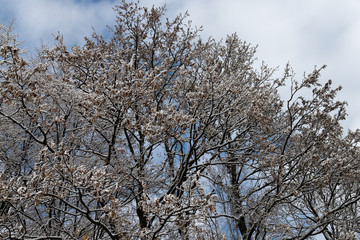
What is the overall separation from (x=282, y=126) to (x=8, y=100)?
238 inches

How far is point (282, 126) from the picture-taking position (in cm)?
755

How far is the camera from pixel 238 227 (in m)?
8.33

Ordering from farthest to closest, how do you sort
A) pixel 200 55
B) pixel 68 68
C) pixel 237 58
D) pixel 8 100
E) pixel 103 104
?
pixel 237 58, pixel 200 55, pixel 68 68, pixel 103 104, pixel 8 100

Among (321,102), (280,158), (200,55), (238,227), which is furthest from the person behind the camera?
(200,55)

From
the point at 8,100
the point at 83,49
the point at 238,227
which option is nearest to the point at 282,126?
the point at 238,227

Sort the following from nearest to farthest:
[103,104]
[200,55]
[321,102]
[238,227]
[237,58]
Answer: [103,104], [321,102], [238,227], [200,55], [237,58]

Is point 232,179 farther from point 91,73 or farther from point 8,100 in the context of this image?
point 8,100

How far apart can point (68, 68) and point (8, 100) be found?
238 centimetres

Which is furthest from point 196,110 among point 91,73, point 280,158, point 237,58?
point 237,58

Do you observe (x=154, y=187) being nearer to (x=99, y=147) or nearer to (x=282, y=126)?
(x=99, y=147)

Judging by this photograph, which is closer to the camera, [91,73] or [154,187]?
[91,73]

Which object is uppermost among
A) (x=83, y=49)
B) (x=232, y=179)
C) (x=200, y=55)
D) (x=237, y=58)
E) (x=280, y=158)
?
(x=237, y=58)

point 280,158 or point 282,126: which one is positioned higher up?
point 282,126

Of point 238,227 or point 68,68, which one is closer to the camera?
point 68,68
